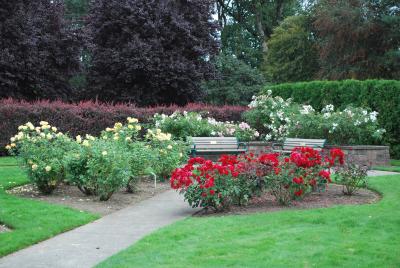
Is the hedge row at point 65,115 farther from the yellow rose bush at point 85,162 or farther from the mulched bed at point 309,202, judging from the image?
the mulched bed at point 309,202

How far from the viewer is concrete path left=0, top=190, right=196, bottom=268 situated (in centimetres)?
646

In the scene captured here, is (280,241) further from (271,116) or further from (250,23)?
(250,23)

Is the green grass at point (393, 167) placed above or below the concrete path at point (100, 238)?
above

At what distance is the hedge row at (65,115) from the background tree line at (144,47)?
6117 millimetres

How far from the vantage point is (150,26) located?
29.4 meters

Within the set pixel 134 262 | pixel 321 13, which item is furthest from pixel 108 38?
pixel 134 262

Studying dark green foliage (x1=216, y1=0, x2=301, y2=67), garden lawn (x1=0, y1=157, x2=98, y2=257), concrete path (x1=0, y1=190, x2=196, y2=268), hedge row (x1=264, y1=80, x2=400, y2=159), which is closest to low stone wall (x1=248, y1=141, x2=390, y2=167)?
hedge row (x1=264, y1=80, x2=400, y2=159)

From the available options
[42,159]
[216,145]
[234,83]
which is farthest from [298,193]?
[234,83]

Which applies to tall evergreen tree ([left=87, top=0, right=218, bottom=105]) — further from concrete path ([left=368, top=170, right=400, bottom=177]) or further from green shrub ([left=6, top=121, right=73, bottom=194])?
green shrub ([left=6, top=121, right=73, bottom=194])

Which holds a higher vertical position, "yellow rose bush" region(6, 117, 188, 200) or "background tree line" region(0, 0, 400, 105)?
"background tree line" region(0, 0, 400, 105)

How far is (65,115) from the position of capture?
19.9 m

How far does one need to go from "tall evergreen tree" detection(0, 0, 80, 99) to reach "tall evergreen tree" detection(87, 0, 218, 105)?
4.72 feet

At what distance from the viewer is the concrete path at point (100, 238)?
21.2 ft

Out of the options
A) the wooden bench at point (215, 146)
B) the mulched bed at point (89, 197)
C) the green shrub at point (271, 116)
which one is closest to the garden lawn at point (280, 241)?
the mulched bed at point (89, 197)
